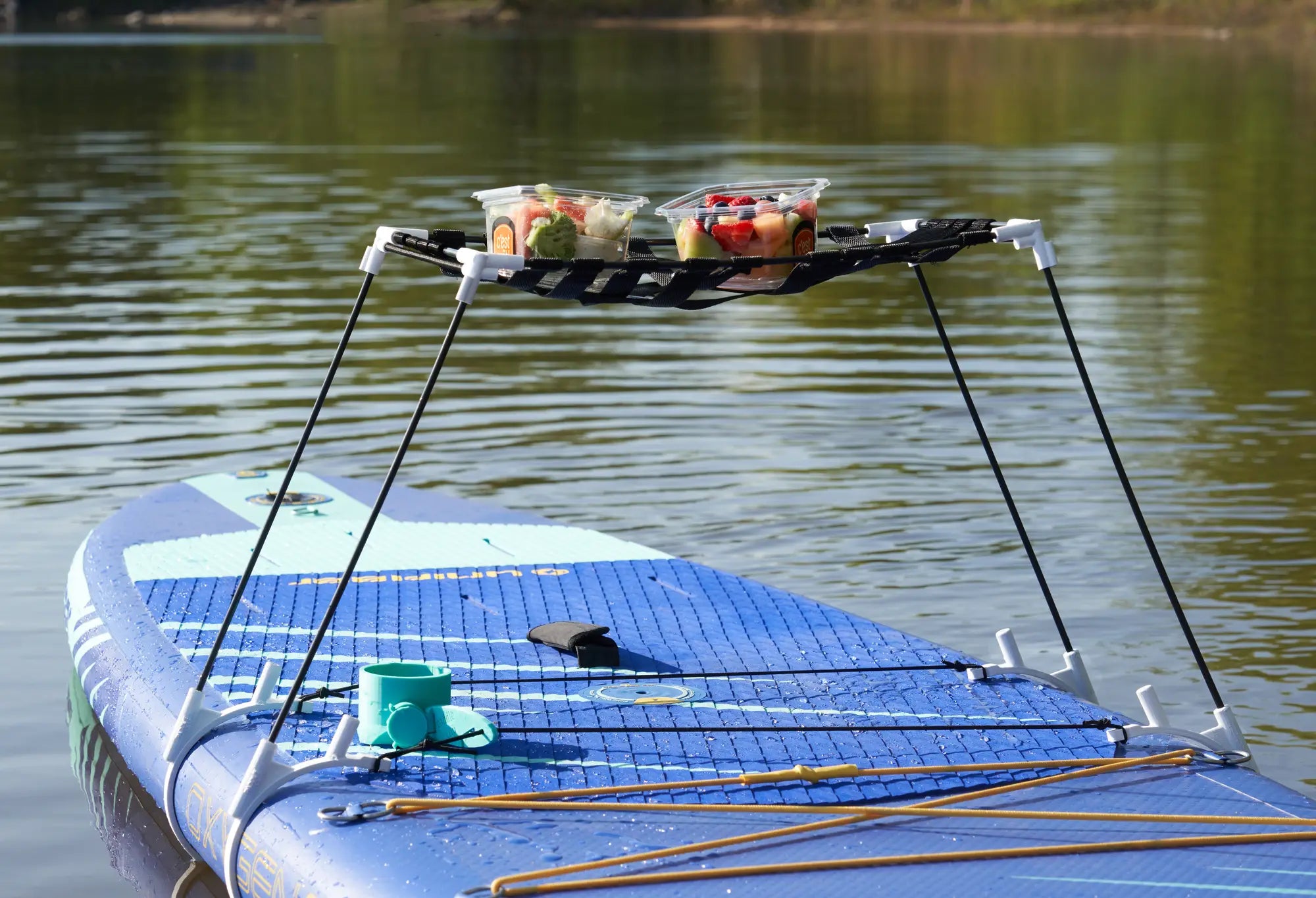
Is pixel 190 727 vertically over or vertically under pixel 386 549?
over

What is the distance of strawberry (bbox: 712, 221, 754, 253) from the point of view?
14.4 ft

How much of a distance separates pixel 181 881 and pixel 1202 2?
76286 millimetres

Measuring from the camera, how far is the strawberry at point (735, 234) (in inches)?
173

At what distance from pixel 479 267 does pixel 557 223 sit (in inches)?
13.4

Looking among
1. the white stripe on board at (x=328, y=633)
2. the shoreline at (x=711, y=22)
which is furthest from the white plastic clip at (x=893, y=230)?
the shoreline at (x=711, y=22)

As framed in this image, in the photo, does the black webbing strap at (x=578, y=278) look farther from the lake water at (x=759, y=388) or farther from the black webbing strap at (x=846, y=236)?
the lake water at (x=759, y=388)

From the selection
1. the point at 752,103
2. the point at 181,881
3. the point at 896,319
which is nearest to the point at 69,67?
the point at 752,103

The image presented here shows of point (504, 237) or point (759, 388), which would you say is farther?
point (759, 388)

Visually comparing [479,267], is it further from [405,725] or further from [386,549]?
[386,549]

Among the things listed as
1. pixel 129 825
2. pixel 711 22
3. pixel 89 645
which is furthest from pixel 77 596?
pixel 711 22

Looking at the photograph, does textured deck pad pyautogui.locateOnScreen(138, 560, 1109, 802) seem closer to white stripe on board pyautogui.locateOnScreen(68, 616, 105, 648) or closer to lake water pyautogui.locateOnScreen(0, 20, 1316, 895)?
white stripe on board pyautogui.locateOnScreen(68, 616, 105, 648)

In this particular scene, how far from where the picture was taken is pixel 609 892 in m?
3.75

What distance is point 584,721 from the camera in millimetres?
4707

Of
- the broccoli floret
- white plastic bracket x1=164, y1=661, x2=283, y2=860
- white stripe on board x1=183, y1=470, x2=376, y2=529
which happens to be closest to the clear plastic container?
the broccoli floret
